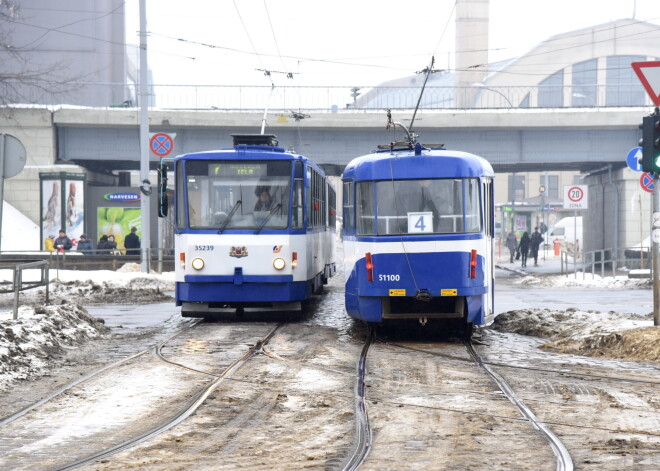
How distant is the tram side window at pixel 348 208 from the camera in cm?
1525

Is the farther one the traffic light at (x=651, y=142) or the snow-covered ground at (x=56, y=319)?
the traffic light at (x=651, y=142)

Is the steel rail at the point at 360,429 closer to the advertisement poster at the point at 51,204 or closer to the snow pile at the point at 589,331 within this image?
the snow pile at the point at 589,331

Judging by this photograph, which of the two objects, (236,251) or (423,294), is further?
(236,251)

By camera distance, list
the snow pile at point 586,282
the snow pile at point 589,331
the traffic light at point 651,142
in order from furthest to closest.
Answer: the snow pile at point 586,282 → the traffic light at point 651,142 → the snow pile at point 589,331

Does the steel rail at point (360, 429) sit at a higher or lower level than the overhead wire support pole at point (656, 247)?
lower

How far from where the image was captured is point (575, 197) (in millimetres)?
34438

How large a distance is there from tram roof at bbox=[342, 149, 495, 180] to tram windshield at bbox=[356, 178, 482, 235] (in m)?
0.09

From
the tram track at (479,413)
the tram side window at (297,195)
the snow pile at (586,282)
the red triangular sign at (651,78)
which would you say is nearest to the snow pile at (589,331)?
the tram track at (479,413)

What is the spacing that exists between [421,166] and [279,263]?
12.2 feet

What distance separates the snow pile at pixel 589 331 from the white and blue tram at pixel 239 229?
3.66 meters

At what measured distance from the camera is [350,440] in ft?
24.8

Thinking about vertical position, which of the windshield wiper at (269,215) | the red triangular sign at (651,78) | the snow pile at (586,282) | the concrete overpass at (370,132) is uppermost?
the concrete overpass at (370,132)

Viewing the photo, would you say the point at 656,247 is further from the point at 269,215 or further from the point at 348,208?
the point at 269,215

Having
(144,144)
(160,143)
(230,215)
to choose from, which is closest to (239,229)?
(230,215)
